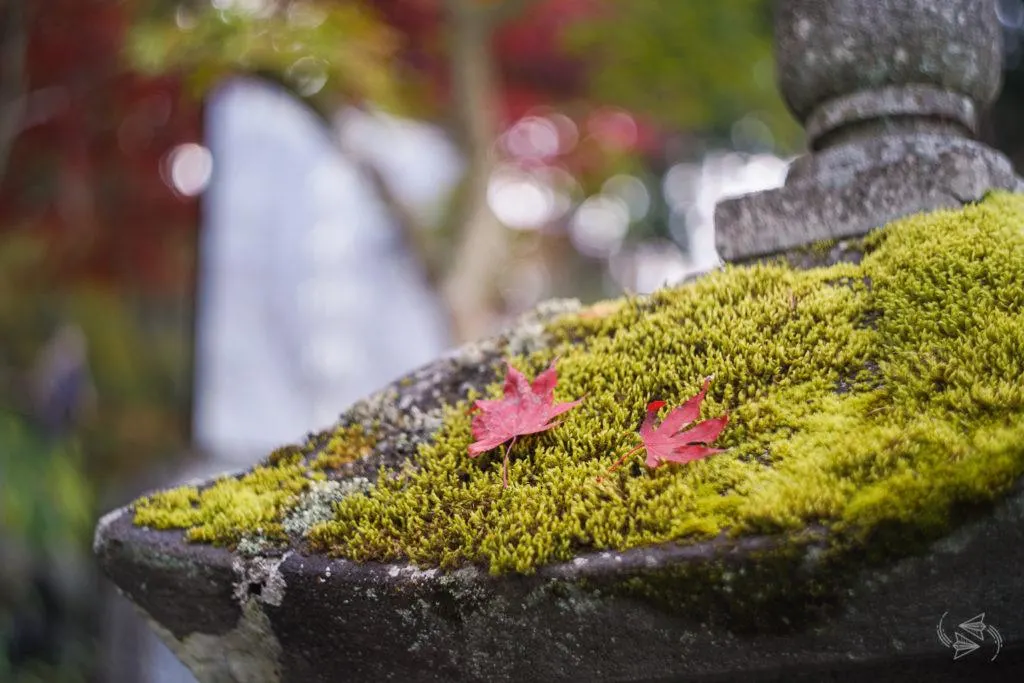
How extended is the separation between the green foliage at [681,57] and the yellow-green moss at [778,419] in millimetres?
3786

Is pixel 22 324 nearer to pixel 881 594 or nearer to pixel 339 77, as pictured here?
pixel 339 77

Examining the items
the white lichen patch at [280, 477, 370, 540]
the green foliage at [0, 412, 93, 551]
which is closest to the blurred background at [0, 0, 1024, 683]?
the green foliage at [0, 412, 93, 551]

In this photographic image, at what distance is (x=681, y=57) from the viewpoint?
16.2 ft

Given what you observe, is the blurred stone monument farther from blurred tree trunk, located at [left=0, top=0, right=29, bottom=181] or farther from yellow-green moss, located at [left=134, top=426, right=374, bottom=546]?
yellow-green moss, located at [left=134, top=426, right=374, bottom=546]

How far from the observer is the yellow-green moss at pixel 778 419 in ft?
2.56

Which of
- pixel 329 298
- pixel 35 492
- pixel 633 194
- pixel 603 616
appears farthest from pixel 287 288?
pixel 633 194

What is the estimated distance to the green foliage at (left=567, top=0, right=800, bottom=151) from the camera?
4703mm

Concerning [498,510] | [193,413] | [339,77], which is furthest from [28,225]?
[498,510]

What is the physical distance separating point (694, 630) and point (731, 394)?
0.33 metres

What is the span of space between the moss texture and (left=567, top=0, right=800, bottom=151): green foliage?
378 centimetres

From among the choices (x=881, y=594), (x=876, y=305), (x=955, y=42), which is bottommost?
(x=881, y=594)

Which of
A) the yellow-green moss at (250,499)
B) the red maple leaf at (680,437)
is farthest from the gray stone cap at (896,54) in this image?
the yellow-green moss at (250,499)

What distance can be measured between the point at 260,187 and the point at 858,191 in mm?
4233

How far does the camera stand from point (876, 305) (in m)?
1.04
